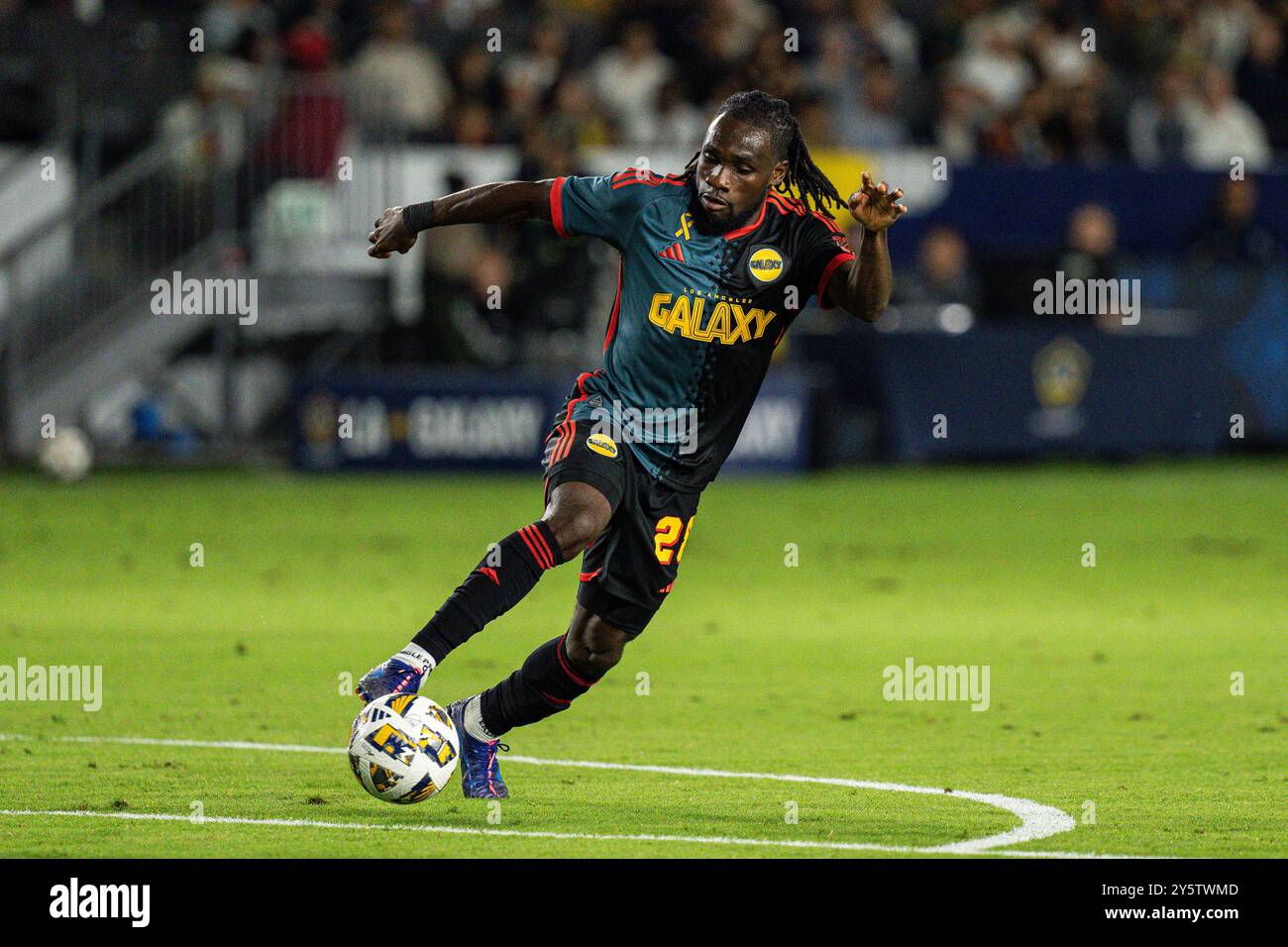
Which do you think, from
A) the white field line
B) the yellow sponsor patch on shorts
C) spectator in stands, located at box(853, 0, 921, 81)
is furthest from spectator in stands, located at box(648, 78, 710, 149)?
the yellow sponsor patch on shorts

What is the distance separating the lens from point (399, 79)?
72.0ft

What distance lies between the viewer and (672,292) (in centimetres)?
745

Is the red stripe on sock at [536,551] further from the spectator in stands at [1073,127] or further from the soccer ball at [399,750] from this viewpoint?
the spectator in stands at [1073,127]

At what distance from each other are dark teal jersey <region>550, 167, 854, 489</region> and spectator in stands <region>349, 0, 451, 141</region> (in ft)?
46.1

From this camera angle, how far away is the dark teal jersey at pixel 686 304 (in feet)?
24.3

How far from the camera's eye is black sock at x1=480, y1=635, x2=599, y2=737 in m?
7.44

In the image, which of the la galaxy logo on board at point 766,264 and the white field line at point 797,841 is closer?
the white field line at point 797,841

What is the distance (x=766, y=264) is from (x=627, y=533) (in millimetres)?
997

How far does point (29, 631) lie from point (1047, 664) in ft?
16.3

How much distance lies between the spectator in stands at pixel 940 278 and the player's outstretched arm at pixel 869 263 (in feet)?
47.2

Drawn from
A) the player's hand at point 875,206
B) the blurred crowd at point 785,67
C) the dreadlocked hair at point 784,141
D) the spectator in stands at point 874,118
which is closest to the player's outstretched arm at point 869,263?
the player's hand at point 875,206

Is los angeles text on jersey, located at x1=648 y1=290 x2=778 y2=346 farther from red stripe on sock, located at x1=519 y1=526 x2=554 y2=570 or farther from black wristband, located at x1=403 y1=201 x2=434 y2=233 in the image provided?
red stripe on sock, located at x1=519 y1=526 x2=554 y2=570
